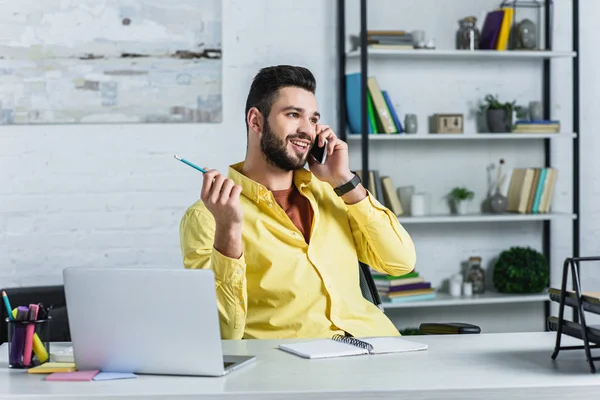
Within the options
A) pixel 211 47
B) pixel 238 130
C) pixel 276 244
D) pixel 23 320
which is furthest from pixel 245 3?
pixel 23 320

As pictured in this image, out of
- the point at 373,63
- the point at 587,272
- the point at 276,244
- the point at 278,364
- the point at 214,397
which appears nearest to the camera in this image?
the point at 214,397

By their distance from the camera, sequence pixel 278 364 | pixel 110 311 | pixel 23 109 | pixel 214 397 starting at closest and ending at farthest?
pixel 214 397
pixel 110 311
pixel 278 364
pixel 23 109

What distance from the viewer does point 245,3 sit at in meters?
4.05

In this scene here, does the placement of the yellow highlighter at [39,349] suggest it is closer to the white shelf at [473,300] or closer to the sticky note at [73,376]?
the sticky note at [73,376]

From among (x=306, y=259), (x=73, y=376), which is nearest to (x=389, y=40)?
(x=306, y=259)

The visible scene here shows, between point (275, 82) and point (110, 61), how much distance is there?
1575 millimetres

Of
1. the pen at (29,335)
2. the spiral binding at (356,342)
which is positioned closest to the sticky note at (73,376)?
the pen at (29,335)

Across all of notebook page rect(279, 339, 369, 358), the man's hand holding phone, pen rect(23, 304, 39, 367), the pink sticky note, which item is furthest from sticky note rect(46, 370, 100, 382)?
the man's hand holding phone

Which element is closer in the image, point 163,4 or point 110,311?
point 110,311

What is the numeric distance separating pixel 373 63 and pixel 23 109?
1.68m

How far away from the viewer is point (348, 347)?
1.89 metres

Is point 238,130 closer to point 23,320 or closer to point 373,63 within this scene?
point 373,63

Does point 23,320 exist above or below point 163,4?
below

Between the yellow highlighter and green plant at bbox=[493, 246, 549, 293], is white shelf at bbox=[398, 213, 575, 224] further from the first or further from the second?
the yellow highlighter
